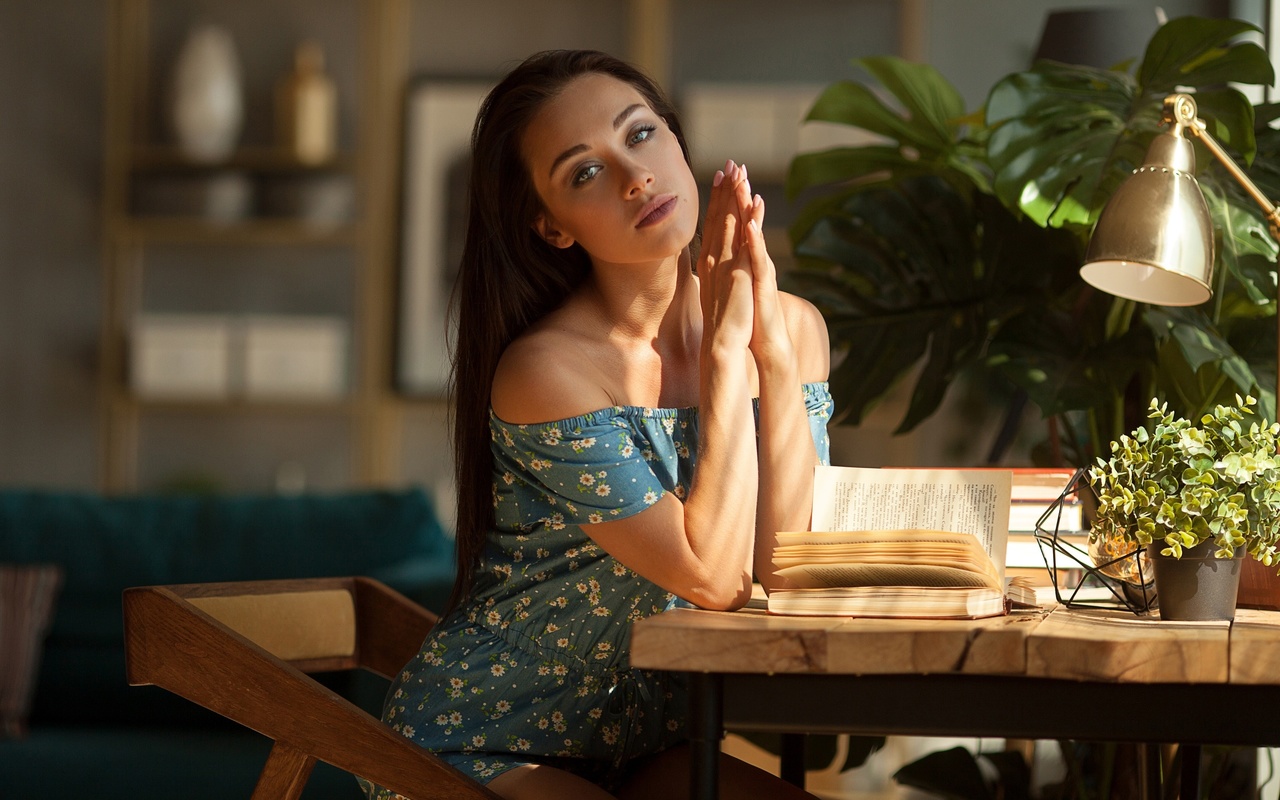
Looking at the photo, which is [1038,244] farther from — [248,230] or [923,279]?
[248,230]

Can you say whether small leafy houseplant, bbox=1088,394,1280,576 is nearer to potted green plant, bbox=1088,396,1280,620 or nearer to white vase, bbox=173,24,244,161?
potted green plant, bbox=1088,396,1280,620

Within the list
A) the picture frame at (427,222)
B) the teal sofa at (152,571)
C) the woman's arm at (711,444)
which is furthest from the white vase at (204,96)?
the woman's arm at (711,444)

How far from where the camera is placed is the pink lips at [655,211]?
5.15 ft

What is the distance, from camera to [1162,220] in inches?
55.1

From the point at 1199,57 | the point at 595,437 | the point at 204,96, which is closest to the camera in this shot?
the point at 595,437

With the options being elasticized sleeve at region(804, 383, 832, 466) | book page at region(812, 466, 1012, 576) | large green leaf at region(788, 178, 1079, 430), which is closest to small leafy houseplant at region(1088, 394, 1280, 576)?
book page at region(812, 466, 1012, 576)

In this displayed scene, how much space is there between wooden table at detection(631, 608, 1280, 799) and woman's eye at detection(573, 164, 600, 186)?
2.19 feet

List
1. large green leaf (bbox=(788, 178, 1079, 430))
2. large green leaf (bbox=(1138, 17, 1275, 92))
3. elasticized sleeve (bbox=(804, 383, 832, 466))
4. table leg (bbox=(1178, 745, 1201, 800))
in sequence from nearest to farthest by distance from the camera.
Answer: elasticized sleeve (bbox=(804, 383, 832, 466)) < table leg (bbox=(1178, 745, 1201, 800)) < large green leaf (bbox=(1138, 17, 1275, 92)) < large green leaf (bbox=(788, 178, 1079, 430))

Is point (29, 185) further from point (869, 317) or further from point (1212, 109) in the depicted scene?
point (1212, 109)

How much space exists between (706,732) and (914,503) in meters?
0.44

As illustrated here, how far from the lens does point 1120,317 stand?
224cm

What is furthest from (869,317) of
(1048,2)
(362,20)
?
(362,20)

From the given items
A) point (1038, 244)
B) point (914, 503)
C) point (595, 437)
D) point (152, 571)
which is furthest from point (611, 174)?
point (152, 571)

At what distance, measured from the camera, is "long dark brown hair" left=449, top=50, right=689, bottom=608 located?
5.37ft
